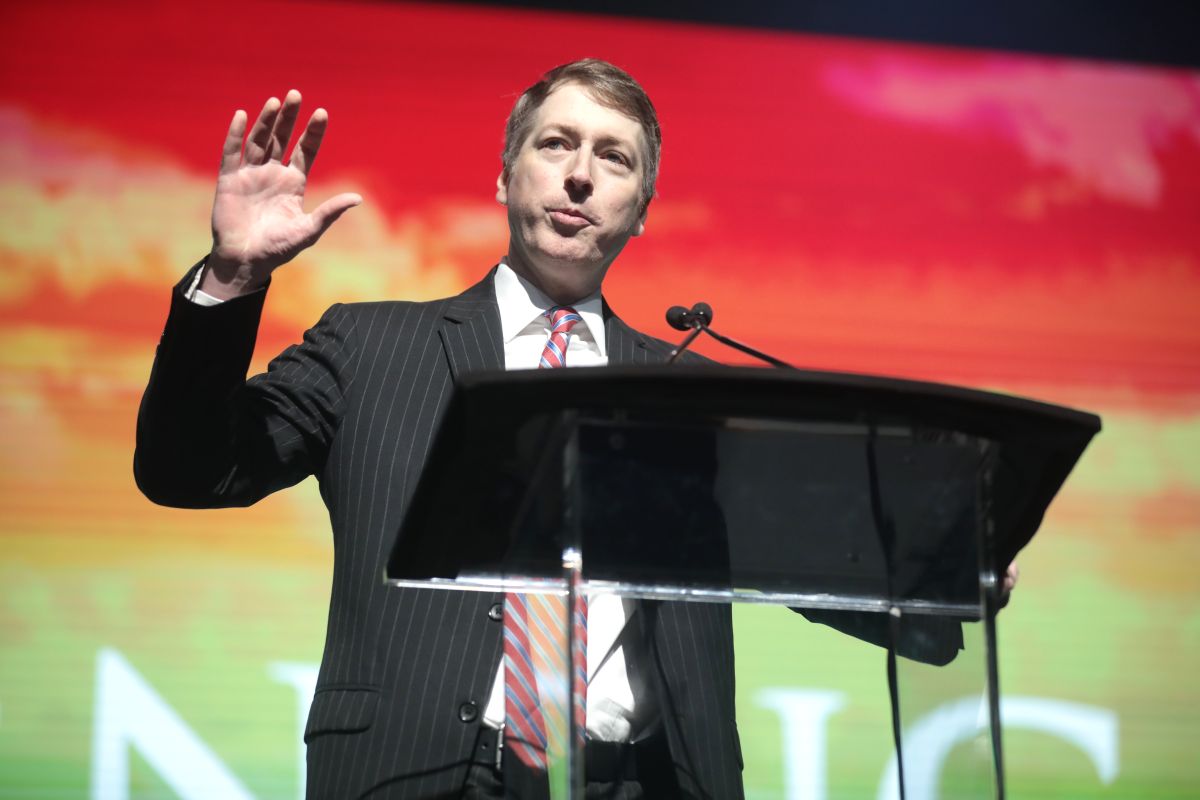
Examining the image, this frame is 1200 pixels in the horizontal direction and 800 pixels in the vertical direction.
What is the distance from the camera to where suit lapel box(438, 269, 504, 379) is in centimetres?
187

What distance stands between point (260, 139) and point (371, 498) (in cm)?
47

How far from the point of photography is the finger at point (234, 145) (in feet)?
5.17

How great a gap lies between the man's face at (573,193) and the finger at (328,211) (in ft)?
1.63

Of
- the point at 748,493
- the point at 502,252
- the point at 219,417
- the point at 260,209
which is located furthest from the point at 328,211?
the point at 502,252

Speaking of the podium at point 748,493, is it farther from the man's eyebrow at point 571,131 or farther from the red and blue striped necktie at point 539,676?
the man's eyebrow at point 571,131

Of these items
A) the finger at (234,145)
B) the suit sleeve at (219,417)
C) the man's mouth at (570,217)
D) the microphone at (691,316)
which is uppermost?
the man's mouth at (570,217)

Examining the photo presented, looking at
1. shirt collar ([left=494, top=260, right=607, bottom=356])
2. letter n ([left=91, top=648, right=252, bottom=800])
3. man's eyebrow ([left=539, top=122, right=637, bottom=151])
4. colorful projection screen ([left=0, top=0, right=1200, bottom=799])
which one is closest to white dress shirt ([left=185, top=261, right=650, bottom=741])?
shirt collar ([left=494, top=260, right=607, bottom=356])

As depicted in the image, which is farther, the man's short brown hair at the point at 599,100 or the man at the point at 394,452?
the man's short brown hair at the point at 599,100

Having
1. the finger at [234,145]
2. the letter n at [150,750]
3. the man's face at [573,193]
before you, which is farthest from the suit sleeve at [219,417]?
the letter n at [150,750]

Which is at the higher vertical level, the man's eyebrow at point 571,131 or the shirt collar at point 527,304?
the man's eyebrow at point 571,131

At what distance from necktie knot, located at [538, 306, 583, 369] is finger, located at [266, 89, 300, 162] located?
17.3 inches

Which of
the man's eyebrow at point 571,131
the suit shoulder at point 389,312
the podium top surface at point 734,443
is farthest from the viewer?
the man's eyebrow at point 571,131

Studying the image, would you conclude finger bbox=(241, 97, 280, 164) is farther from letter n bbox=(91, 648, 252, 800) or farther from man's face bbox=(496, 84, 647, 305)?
letter n bbox=(91, 648, 252, 800)

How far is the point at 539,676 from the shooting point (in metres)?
1.33
